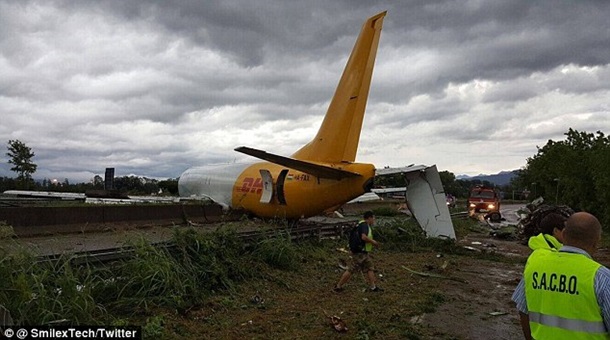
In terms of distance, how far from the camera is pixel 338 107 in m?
15.8

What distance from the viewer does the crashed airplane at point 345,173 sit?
48.5 ft

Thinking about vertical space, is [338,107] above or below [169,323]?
above

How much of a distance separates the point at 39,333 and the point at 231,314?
2846 millimetres

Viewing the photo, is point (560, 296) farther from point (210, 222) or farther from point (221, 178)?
point (221, 178)

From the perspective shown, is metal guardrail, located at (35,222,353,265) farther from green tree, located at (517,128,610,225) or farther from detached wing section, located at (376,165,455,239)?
green tree, located at (517,128,610,225)

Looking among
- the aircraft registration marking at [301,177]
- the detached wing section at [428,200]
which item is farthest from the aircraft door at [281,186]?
the detached wing section at [428,200]

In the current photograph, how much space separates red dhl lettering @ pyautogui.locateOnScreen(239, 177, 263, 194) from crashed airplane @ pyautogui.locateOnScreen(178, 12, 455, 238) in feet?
2.24

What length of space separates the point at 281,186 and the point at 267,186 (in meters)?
0.81

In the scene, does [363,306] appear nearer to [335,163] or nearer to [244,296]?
[244,296]

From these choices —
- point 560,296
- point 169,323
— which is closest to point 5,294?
point 169,323

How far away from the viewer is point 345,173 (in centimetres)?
1431

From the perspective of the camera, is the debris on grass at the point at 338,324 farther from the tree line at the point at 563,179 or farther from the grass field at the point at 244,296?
the tree line at the point at 563,179

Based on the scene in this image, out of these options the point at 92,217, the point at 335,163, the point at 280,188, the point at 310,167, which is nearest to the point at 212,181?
the point at 280,188

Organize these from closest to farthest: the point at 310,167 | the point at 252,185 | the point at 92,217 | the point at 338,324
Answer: the point at 338,324 → the point at 310,167 → the point at 92,217 → the point at 252,185
